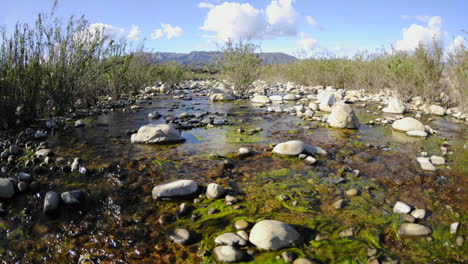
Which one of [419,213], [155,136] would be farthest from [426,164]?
[155,136]

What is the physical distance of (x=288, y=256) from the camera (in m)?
2.84

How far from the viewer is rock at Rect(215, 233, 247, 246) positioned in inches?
120

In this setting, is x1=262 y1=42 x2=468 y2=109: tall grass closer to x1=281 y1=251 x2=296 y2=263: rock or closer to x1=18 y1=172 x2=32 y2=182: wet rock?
x1=281 y1=251 x2=296 y2=263: rock

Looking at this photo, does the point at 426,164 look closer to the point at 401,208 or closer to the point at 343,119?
the point at 401,208

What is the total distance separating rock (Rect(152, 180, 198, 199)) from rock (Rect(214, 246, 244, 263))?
1.39 metres

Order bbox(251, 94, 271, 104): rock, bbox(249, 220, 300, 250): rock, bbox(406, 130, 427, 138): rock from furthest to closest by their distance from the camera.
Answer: bbox(251, 94, 271, 104): rock
bbox(406, 130, 427, 138): rock
bbox(249, 220, 300, 250): rock

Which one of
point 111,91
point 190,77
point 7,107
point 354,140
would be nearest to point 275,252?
point 354,140

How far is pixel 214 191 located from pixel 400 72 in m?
12.9

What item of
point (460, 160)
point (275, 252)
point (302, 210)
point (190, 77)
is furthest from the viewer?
point (190, 77)

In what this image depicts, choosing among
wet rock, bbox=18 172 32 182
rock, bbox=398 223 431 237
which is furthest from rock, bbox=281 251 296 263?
wet rock, bbox=18 172 32 182

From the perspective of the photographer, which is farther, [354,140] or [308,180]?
[354,140]

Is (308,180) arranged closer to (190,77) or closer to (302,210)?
(302,210)

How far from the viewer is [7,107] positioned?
7.82 m

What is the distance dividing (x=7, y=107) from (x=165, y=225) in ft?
22.7
